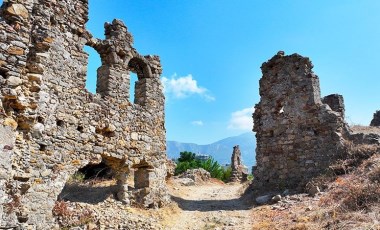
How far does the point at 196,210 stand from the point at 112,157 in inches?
156

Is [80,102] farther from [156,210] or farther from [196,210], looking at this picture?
[196,210]

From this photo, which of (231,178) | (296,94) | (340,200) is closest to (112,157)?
(340,200)

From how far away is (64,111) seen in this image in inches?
344

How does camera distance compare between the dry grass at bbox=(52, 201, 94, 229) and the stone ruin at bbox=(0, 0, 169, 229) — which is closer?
the stone ruin at bbox=(0, 0, 169, 229)

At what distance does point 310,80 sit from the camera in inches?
553

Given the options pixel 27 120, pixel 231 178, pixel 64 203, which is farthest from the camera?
pixel 231 178

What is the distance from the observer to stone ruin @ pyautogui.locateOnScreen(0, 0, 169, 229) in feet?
18.9

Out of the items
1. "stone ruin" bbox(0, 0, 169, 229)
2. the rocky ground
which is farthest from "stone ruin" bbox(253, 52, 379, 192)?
"stone ruin" bbox(0, 0, 169, 229)

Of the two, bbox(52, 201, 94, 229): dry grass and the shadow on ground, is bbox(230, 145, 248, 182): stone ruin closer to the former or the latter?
the shadow on ground

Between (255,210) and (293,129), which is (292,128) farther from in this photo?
(255,210)

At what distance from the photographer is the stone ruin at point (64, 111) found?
576 centimetres

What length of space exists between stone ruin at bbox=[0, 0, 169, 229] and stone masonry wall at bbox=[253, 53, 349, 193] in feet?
16.9

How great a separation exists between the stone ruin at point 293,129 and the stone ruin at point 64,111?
5.14m

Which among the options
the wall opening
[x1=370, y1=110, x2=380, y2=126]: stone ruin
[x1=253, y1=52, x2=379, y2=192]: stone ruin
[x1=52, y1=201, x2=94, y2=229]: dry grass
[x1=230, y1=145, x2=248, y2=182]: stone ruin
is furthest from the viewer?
[x1=230, y1=145, x2=248, y2=182]: stone ruin
